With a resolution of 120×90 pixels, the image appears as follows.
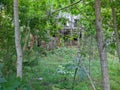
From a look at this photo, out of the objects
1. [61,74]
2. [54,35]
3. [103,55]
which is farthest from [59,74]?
[103,55]

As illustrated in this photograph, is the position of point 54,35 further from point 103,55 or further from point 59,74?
point 59,74

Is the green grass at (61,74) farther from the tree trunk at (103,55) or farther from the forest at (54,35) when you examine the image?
the tree trunk at (103,55)

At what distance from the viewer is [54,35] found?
4.61m

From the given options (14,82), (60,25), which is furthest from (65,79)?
(14,82)

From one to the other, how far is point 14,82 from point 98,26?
134 centimetres

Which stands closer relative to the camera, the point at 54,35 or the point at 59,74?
the point at 54,35

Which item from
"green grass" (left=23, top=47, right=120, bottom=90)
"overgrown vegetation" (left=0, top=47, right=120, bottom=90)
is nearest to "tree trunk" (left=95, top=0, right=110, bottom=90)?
"overgrown vegetation" (left=0, top=47, right=120, bottom=90)

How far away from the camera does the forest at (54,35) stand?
2.96 meters

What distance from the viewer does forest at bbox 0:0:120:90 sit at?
116 inches

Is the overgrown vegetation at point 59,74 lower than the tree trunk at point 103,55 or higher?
lower

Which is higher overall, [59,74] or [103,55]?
[103,55]

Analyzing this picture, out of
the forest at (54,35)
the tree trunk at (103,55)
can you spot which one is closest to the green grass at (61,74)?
the forest at (54,35)

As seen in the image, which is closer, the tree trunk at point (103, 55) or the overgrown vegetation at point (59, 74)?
the tree trunk at point (103, 55)

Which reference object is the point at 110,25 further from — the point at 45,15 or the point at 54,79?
the point at 54,79
